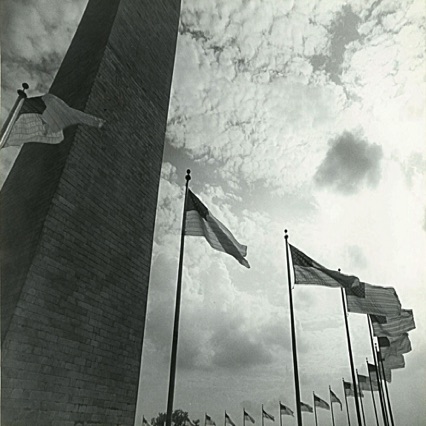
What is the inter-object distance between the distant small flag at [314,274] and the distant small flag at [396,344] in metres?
8.16

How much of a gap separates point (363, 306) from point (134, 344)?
8187 millimetres

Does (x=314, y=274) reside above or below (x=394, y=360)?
above

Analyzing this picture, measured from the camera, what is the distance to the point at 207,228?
9453 mm

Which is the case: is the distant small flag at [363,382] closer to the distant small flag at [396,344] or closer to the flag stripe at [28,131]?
the distant small flag at [396,344]

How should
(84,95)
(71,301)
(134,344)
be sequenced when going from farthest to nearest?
(84,95) → (134,344) → (71,301)

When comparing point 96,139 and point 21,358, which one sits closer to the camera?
point 21,358

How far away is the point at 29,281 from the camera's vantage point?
689 centimetres

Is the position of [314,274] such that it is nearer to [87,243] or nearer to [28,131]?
[87,243]

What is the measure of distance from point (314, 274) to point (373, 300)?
8.37 ft

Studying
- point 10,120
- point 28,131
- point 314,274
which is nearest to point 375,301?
point 314,274

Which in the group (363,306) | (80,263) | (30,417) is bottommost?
(30,417)

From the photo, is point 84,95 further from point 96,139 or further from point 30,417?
point 30,417

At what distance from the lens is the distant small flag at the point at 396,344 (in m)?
18.2

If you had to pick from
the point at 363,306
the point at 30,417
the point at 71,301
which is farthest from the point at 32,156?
the point at 363,306
